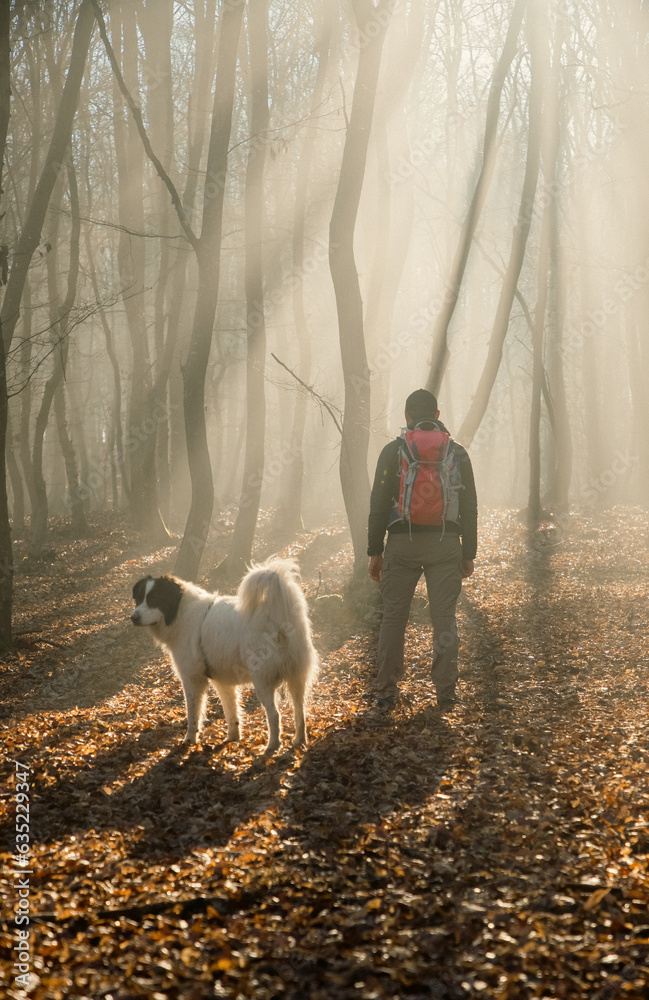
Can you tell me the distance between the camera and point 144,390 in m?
21.0

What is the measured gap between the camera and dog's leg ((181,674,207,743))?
7.10 metres

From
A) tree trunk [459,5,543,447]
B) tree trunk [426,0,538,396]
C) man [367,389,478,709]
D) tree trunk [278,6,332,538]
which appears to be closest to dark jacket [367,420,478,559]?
man [367,389,478,709]

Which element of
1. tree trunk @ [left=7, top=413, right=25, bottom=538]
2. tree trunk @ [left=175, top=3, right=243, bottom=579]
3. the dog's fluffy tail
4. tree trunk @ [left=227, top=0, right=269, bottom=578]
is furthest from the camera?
tree trunk @ [left=7, top=413, right=25, bottom=538]

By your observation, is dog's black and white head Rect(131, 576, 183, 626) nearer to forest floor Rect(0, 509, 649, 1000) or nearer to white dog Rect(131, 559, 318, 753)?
white dog Rect(131, 559, 318, 753)

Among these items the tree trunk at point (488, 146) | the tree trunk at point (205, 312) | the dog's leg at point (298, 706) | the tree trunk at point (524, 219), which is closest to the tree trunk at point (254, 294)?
the tree trunk at point (205, 312)

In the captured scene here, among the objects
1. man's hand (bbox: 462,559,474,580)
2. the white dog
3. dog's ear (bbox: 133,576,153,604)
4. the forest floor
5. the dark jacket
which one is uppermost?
the dark jacket

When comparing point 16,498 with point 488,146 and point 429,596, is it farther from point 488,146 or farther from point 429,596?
point 429,596

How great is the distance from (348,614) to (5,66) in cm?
904

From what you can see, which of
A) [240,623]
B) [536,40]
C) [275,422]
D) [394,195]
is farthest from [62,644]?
[275,422]

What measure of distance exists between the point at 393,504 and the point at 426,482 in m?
0.39

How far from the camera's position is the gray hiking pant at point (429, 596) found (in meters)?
7.21

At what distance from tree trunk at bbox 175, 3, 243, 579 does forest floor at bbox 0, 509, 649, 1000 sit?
3.83 metres

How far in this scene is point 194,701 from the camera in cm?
713

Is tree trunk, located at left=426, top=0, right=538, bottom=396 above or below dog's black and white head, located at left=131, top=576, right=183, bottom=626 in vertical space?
above
